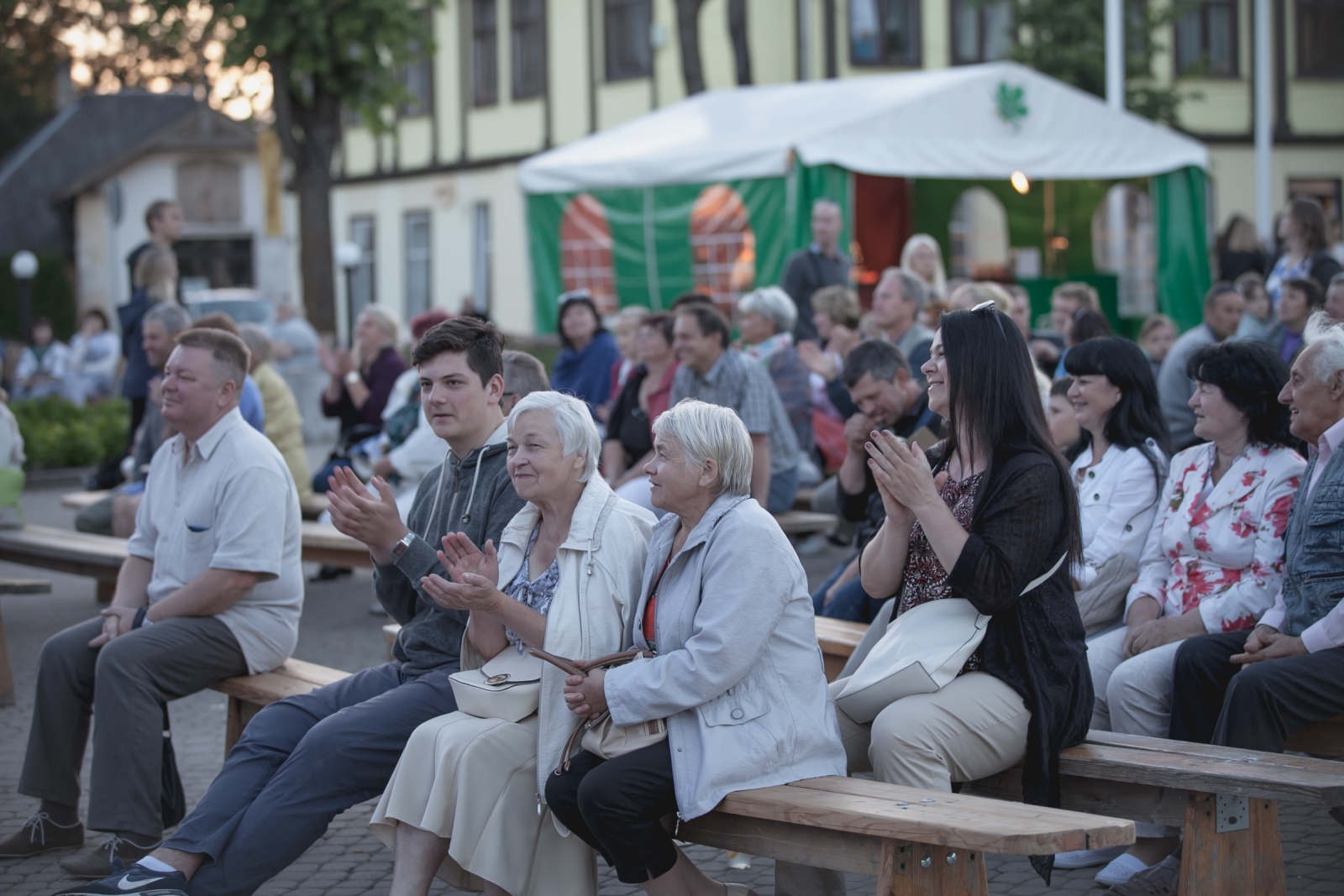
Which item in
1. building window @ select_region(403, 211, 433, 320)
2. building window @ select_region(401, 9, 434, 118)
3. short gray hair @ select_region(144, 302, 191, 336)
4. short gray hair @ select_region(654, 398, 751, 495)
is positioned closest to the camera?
short gray hair @ select_region(654, 398, 751, 495)

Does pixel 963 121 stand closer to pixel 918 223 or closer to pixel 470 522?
pixel 918 223

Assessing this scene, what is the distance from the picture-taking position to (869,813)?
131 inches

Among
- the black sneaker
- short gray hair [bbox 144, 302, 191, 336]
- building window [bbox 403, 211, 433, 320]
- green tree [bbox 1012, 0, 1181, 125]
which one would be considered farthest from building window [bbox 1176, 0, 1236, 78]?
the black sneaker

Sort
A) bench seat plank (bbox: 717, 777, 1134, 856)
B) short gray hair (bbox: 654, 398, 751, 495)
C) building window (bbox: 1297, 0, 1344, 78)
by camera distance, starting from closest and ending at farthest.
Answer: bench seat plank (bbox: 717, 777, 1134, 856)
short gray hair (bbox: 654, 398, 751, 495)
building window (bbox: 1297, 0, 1344, 78)

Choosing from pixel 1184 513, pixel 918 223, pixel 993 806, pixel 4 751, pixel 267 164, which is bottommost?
pixel 4 751

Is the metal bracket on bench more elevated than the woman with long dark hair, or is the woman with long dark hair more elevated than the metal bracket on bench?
the woman with long dark hair

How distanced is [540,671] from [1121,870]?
69.6 inches

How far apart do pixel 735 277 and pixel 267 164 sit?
686 inches

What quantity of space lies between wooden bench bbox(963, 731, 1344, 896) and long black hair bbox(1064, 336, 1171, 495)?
4.11ft

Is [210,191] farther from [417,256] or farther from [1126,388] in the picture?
[1126,388]

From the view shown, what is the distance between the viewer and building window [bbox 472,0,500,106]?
30.8m

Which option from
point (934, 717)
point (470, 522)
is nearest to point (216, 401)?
point (470, 522)

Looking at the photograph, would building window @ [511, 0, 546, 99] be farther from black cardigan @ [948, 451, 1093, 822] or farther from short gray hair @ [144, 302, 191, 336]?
black cardigan @ [948, 451, 1093, 822]

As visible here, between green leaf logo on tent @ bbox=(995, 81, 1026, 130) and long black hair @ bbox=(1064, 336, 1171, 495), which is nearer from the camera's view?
long black hair @ bbox=(1064, 336, 1171, 495)
